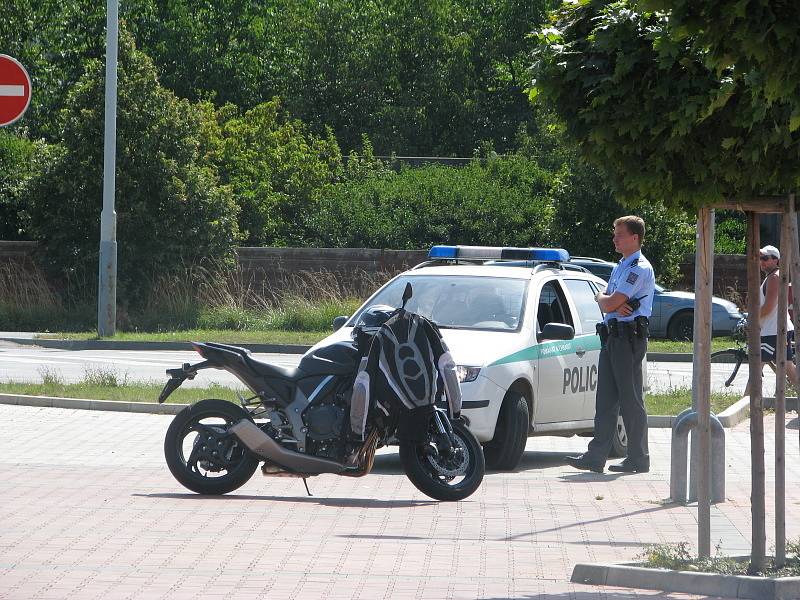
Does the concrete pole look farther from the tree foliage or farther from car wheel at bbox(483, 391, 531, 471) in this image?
the tree foliage

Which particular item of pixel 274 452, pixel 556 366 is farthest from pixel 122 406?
pixel 274 452

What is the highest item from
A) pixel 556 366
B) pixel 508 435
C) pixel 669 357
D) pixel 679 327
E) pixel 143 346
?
pixel 556 366

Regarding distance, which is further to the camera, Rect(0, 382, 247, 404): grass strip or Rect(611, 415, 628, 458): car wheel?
Rect(0, 382, 247, 404): grass strip

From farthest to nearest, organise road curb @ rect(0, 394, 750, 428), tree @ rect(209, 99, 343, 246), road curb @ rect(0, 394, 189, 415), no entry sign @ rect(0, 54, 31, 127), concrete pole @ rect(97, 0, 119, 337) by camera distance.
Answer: tree @ rect(209, 99, 343, 246)
concrete pole @ rect(97, 0, 119, 337)
road curb @ rect(0, 394, 189, 415)
road curb @ rect(0, 394, 750, 428)
no entry sign @ rect(0, 54, 31, 127)

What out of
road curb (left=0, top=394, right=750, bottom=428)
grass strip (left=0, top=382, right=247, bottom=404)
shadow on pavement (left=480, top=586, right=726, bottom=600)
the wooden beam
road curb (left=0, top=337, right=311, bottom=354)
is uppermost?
the wooden beam

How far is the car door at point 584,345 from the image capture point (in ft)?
40.4

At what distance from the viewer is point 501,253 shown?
12.7 m

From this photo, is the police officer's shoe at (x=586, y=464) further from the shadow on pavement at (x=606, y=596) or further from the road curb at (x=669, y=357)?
the road curb at (x=669, y=357)

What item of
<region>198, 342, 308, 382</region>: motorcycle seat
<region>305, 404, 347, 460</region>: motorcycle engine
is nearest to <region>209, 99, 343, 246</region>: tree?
<region>198, 342, 308, 382</region>: motorcycle seat

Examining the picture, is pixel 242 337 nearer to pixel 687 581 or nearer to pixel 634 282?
pixel 634 282

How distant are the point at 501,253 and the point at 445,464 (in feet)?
12.1

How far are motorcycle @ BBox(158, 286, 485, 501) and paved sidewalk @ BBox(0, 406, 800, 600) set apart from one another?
7.5 inches

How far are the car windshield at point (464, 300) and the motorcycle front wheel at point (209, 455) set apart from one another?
2.44 meters

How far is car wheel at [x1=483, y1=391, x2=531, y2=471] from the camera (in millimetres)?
11016
